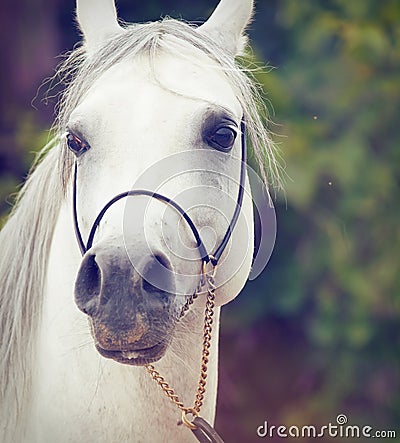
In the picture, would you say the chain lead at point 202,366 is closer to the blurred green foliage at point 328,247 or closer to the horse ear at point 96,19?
the horse ear at point 96,19

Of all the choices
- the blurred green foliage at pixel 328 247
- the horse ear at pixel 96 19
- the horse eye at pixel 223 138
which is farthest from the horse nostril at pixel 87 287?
the blurred green foliage at pixel 328 247

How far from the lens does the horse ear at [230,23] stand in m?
1.05

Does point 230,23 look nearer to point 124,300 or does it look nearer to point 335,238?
point 124,300

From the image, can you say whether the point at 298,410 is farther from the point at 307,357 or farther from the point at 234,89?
the point at 234,89

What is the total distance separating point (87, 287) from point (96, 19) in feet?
1.45

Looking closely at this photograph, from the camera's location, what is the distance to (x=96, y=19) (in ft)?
3.38

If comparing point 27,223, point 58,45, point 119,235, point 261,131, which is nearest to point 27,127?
point 58,45

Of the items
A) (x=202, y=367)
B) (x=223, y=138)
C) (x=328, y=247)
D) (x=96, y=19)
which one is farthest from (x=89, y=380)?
(x=328, y=247)

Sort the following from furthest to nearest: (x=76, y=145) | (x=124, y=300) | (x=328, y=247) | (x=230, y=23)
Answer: (x=328, y=247)
(x=230, y=23)
(x=76, y=145)
(x=124, y=300)

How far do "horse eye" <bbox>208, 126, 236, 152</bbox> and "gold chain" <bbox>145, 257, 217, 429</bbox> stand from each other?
17 centimetres

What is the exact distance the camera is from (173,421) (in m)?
0.99

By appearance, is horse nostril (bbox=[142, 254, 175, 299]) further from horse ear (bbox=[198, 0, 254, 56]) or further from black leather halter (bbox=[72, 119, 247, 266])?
horse ear (bbox=[198, 0, 254, 56])

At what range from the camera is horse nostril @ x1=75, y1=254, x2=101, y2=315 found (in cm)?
81

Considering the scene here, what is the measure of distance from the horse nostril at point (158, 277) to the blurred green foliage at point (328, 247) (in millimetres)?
1624
